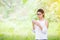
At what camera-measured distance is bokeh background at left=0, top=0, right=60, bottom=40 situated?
5.26 ft

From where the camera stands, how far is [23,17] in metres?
1.62

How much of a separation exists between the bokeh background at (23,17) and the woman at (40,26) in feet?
0.13

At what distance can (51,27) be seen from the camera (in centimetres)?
161

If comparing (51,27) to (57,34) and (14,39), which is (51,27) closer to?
(57,34)

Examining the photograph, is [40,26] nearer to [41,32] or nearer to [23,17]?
[41,32]

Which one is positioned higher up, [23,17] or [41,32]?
[23,17]

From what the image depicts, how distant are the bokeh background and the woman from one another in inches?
1.6

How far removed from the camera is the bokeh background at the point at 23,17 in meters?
1.60

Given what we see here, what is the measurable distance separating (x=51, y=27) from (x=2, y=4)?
1.90 ft

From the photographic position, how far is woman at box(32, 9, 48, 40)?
158 cm

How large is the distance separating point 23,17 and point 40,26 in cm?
21

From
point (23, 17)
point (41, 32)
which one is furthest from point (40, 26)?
point (23, 17)

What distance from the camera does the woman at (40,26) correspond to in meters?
1.58

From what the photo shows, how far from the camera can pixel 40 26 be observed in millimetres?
1589
